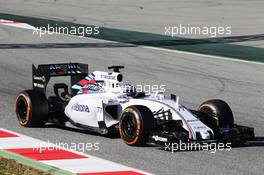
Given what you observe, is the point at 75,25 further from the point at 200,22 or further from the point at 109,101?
the point at 109,101

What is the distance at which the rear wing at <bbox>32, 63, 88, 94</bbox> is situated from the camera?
43.0ft

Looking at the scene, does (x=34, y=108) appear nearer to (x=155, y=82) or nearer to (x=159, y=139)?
(x=159, y=139)

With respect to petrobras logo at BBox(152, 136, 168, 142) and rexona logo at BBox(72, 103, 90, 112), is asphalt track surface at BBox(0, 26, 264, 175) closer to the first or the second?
petrobras logo at BBox(152, 136, 168, 142)

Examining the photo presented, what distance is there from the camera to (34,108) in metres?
12.4

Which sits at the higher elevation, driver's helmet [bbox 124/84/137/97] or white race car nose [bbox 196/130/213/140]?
driver's helmet [bbox 124/84/137/97]

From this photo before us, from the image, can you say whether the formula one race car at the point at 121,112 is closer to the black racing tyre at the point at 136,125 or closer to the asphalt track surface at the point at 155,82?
the black racing tyre at the point at 136,125

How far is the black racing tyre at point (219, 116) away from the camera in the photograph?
38.0ft

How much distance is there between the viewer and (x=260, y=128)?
517 inches

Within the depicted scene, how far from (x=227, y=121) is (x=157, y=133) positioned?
1384 millimetres

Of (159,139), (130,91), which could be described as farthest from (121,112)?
(159,139)

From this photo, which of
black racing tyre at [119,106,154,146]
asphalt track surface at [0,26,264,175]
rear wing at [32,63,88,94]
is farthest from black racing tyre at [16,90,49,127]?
black racing tyre at [119,106,154,146]

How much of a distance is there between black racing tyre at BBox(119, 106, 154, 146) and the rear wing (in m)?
2.27

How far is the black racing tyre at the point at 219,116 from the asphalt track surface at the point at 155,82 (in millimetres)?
542

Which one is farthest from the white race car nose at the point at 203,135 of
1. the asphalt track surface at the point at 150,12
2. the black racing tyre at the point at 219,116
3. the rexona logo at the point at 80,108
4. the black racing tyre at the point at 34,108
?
the asphalt track surface at the point at 150,12
